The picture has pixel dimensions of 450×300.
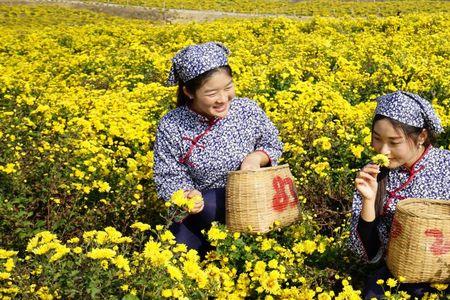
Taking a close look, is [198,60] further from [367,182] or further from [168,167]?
[367,182]

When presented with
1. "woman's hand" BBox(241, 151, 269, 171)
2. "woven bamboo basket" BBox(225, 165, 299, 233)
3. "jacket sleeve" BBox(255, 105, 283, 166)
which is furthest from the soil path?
"woven bamboo basket" BBox(225, 165, 299, 233)

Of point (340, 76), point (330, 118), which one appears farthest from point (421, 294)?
point (340, 76)

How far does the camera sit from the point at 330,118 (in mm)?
4727

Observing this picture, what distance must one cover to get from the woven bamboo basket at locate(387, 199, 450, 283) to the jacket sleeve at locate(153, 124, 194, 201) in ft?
4.01

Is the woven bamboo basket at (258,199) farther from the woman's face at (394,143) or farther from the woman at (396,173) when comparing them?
the woman's face at (394,143)

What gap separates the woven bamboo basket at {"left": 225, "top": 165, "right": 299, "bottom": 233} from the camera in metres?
2.95

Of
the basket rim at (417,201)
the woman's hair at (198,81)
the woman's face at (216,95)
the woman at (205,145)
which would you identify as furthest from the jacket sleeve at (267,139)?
the basket rim at (417,201)

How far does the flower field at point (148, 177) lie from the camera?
2266 mm

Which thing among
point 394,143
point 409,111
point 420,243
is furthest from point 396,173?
point 420,243

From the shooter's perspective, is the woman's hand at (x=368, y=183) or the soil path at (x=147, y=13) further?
the soil path at (x=147, y=13)

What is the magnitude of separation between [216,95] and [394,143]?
0.98 m

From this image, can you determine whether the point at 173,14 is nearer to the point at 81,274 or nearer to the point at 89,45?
the point at 89,45

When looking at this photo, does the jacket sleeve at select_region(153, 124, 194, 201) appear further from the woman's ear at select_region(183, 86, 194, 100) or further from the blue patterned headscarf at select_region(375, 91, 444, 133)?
the blue patterned headscarf at select_region(375, 91, 444, 133)

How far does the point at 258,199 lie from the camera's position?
2.95 metres
